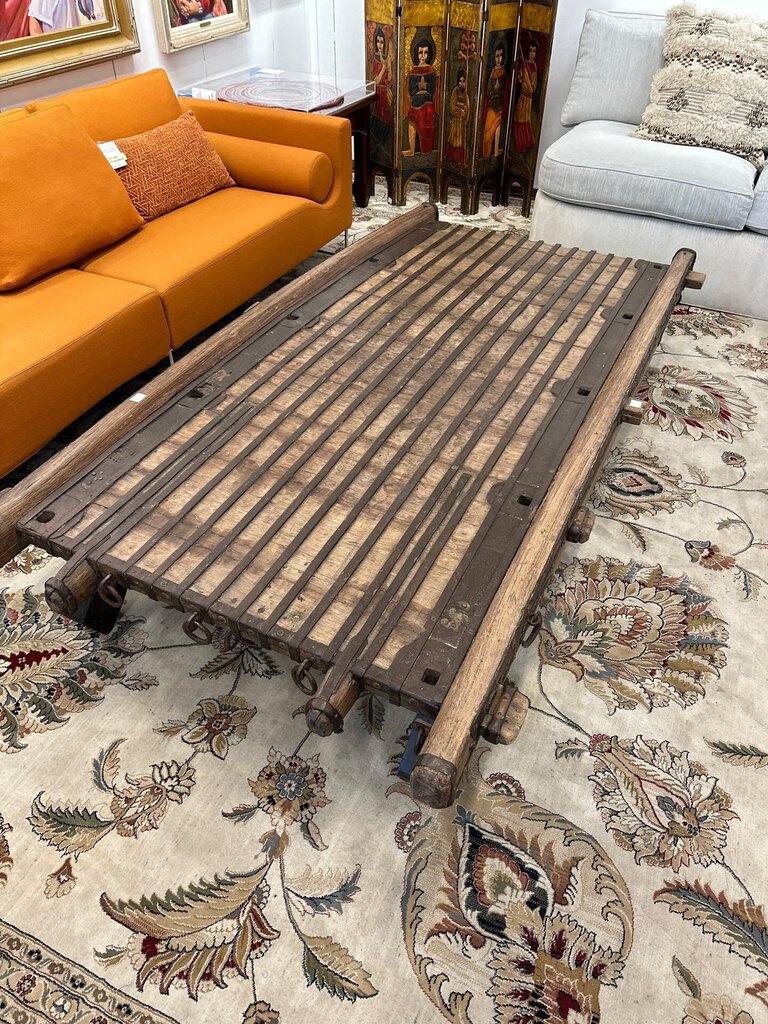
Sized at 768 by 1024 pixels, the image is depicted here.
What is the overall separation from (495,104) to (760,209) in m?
1.30

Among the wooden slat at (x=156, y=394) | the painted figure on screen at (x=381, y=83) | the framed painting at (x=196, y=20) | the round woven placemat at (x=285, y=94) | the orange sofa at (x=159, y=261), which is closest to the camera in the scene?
the wooden slat at (x=156, y=394)

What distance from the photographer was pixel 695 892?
123cm

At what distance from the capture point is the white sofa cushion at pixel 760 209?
8.40ft

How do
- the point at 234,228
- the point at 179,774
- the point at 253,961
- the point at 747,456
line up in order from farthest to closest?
the point at 234,228 → the point at 747,456 → the point at 179,774 → the point at 253,961

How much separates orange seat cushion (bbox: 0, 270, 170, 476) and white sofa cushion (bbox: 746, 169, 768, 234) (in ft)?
6.70

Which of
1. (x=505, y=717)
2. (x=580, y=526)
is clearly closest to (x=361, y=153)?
(x=580, y=526)

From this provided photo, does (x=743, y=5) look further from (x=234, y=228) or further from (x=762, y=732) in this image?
(x=762, y=732)

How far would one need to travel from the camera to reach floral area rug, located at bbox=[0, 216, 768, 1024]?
113 cm

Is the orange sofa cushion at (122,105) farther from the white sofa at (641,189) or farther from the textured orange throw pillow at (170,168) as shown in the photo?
the white sofa at (641,189)

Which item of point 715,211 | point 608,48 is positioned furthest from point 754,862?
point 608,48

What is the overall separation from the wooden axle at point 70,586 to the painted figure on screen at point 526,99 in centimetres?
294

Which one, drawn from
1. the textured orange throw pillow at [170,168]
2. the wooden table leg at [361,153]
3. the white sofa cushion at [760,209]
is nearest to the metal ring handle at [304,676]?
the textured orange throw pillow at [170,168]

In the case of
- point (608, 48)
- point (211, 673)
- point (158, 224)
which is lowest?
point (211, 673)

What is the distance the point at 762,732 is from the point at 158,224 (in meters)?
2.32
